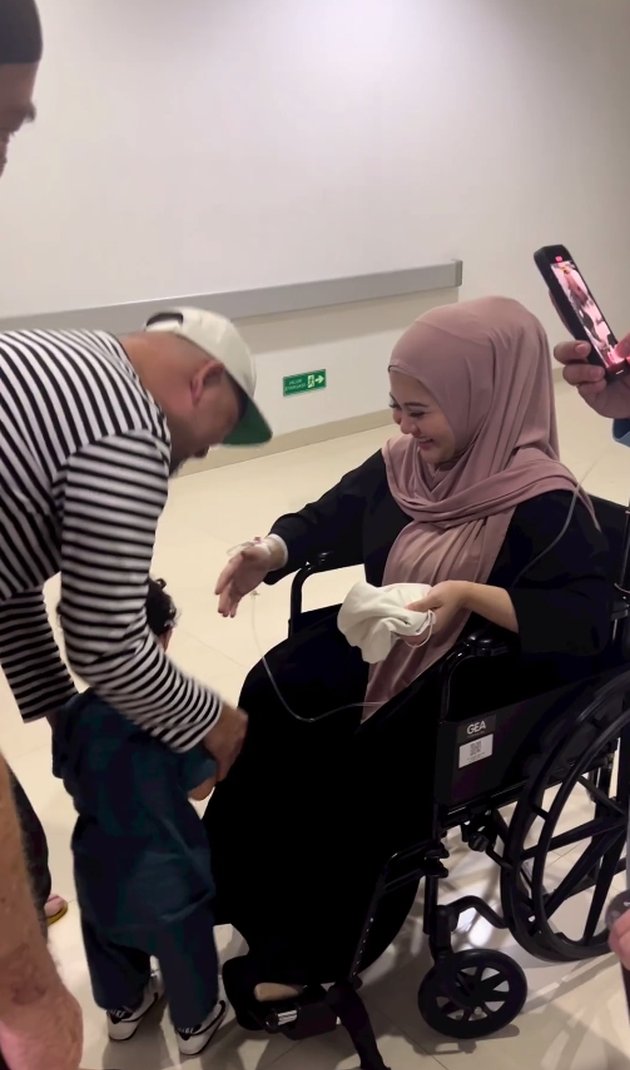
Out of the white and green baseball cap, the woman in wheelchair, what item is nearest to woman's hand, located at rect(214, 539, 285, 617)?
the woman in wheelchair

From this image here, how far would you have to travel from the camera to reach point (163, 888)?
1.11 metres

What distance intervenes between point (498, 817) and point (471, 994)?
0.26 meters

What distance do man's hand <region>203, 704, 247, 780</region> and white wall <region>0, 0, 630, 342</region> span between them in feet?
8.07

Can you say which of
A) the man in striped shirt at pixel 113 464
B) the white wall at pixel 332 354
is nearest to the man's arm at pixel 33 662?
the man in striped shirt at pixel 113 464

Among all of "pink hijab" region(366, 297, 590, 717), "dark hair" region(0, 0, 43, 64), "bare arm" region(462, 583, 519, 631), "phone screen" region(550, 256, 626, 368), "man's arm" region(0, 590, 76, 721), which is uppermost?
"dark hair" region(0, 0, 43, 64)

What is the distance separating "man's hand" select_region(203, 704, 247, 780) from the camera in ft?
3.60

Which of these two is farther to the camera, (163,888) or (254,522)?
(254,522)

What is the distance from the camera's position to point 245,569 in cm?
151

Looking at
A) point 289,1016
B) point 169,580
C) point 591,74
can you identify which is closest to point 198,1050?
point 289,1016

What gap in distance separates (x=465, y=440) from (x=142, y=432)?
668mm

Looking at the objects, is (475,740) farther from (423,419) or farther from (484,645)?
(423,419)

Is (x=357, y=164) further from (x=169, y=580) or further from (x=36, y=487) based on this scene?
(x=36, y=487)

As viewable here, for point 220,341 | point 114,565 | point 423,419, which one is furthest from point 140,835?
point 423,419

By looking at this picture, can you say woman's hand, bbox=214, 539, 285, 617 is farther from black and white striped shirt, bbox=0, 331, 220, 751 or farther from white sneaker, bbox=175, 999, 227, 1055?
white sneaker, bbox=175, 999, 227, 1055
